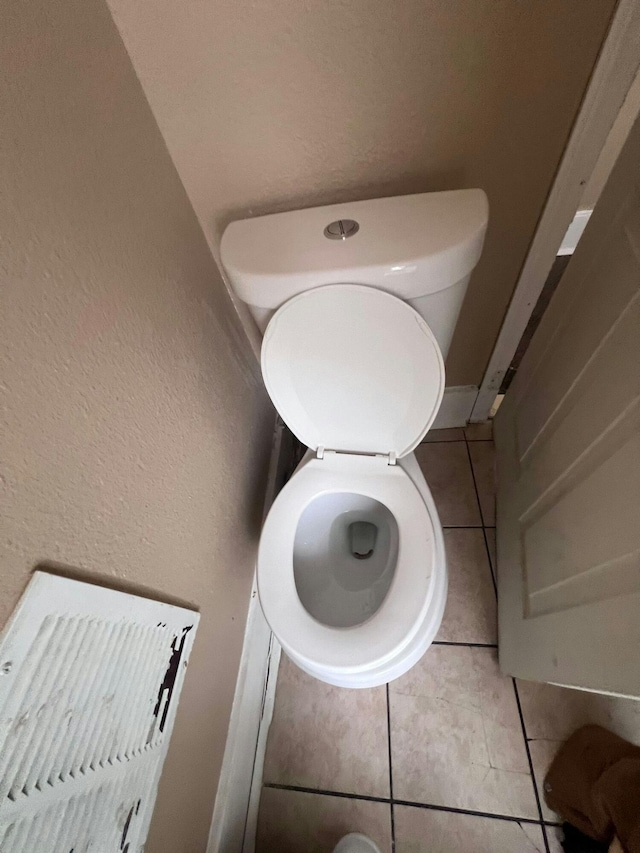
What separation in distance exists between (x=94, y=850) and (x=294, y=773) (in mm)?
658

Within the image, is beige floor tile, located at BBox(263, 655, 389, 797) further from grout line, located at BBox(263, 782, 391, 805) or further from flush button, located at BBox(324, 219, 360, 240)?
flush button, located at BBox(324, 219, 360, 240)

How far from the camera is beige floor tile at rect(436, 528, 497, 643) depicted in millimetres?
1130

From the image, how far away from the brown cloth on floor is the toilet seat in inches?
20.7

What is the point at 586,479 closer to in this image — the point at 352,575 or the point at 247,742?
the point at 352,575

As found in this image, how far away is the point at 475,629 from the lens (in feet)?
3.71

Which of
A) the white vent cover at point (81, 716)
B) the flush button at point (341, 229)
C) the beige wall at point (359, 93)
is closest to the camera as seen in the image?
the white vent cover at point (81, 716)

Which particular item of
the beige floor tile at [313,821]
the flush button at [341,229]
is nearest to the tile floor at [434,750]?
the beige floor tile at [313,821]

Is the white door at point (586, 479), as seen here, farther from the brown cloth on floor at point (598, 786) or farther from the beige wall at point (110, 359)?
the beige wall at point (110, 359)

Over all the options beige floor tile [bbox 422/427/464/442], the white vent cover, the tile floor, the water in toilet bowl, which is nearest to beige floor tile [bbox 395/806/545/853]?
the tile floor

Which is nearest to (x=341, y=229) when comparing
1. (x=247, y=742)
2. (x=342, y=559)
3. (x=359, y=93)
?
A: (x=359, y=93)

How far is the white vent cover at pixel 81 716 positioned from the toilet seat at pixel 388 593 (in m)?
0.25

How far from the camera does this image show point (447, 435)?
4.70 ft

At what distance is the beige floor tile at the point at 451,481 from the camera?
129 cm

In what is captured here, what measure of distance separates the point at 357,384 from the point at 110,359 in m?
0.46
